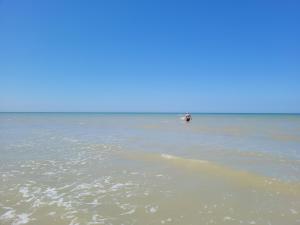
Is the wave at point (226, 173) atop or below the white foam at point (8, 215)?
atop

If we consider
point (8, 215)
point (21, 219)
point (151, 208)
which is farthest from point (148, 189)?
point (8, 215)

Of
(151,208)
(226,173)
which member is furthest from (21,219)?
(226,173)

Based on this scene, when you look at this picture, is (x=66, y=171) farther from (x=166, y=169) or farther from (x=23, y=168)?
(x=166, y=169)

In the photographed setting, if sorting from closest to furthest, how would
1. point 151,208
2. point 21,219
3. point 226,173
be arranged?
point 21,219 → point 151,208 → point 226,173

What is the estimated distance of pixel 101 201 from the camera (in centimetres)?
607

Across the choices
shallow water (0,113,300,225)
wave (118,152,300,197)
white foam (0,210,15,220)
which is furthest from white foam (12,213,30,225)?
wave (118,152,300,197)

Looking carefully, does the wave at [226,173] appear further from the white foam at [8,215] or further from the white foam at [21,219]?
the white foam at [8,215]

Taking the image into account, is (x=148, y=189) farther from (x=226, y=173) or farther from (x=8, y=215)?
(x=8, y=215)

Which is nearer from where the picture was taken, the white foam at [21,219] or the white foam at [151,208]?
the white foam at [21,219]

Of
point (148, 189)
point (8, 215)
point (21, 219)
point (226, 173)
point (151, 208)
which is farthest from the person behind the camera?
point (226, 173)

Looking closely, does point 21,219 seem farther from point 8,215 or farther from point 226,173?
point 226,173

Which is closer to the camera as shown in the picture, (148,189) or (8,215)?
(8,215)

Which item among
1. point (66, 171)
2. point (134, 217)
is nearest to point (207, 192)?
point (134, 217)

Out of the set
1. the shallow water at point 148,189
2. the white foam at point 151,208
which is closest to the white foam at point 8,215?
the shallow water at point 148,189
